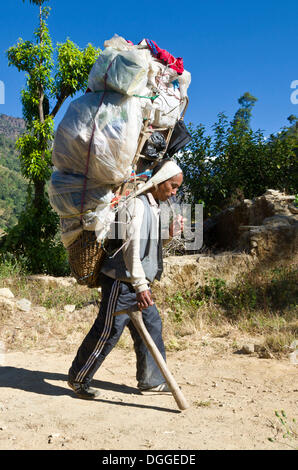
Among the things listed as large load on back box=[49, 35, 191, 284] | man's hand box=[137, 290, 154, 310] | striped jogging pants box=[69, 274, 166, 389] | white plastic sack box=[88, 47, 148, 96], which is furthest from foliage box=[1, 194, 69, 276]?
white plastic sack box=[88, 47, 148, 96]

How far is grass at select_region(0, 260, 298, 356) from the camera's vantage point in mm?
4931

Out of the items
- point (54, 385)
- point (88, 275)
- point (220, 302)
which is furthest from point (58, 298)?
point (88, 275)

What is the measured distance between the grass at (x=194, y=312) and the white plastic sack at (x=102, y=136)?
2.41m

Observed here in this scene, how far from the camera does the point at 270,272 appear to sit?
6609mm

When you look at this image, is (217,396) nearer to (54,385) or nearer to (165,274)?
(54,385)

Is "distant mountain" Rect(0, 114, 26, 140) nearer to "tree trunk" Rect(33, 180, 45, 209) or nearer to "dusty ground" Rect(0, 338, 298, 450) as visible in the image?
"tree trunk" Rect(33, 180, 45, 209)

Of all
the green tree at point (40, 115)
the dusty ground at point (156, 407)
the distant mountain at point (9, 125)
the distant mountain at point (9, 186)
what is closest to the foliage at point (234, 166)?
the green tree at point (40, 115)

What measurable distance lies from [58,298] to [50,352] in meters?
1.97

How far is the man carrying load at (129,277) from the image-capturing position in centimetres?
308

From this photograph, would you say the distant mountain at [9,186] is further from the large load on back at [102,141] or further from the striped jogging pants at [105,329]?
the large load on back at [102,141]

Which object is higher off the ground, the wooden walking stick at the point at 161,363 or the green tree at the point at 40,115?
the green tree at the point at 40,115

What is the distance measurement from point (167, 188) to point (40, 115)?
6776mm

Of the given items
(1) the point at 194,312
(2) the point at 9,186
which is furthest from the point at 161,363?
(2) the point at 9,186

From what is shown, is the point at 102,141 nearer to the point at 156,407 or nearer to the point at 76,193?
the point at 76,193
